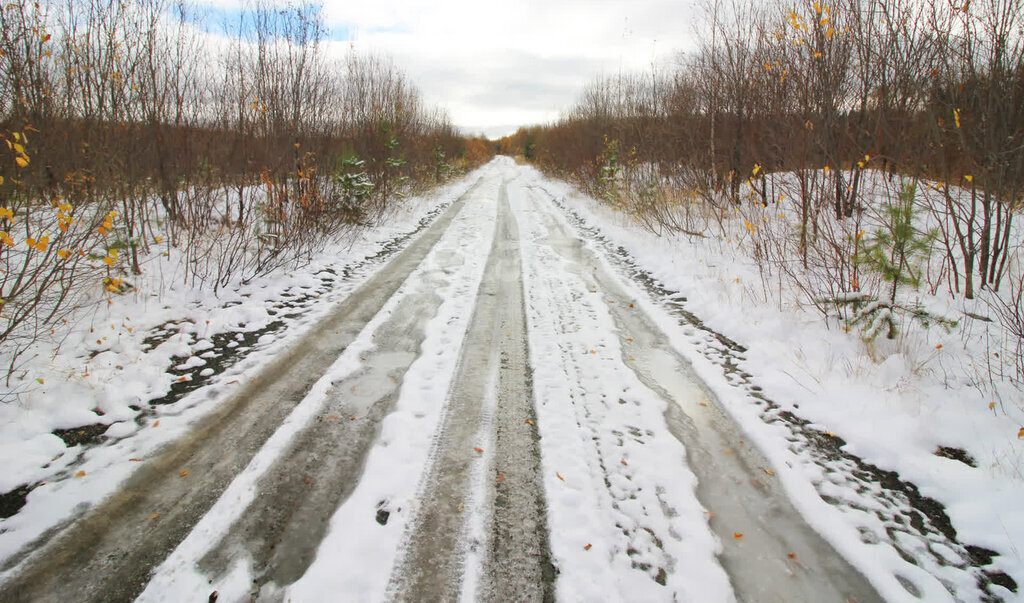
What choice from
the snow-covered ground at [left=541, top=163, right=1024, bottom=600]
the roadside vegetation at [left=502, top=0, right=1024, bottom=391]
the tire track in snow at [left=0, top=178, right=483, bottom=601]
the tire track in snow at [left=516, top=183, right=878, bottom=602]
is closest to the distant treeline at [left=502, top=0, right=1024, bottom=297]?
the roadside vegetation at [left=502, top=0, right=1024, bottom=391]

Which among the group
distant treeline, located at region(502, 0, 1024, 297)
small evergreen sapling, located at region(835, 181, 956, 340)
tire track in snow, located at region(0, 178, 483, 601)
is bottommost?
tire track in snow, located at region(0, 178, 483, 601)

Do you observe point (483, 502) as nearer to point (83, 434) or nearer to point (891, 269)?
point (83, 434)

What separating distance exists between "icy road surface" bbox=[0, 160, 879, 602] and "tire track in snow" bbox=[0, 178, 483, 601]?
10 millimetres

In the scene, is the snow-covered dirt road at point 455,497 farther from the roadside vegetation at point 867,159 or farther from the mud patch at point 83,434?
the roadside vegetation at point 867,159

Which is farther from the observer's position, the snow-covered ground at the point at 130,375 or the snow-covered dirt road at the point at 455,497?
the snow-covered ground at the point at 130,375

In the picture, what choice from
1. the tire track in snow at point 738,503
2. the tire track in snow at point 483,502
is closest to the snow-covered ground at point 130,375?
the tire track in snow at point 483,502

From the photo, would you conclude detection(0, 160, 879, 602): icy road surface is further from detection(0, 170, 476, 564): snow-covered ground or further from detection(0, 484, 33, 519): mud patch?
detection(0, 484, 33, 519): mud patch

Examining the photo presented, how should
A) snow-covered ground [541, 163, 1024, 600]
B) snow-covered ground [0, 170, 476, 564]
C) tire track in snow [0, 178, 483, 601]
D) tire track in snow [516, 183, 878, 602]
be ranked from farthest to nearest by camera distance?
snow-covered ground [0, 170, 476, 564] → snow-covered ground [541, 163, 1024, 600] → tire track in snow [516, 183, 878, 602] → tire track in snow [0, 178, 483, 601]

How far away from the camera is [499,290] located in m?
6.54

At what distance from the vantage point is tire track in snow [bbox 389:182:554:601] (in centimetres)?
209

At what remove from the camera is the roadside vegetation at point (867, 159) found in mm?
4383

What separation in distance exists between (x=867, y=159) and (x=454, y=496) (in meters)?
5.73

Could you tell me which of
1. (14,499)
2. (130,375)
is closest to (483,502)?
(14,499)

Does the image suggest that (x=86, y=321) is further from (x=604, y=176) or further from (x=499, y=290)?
(x=604, y=176)
